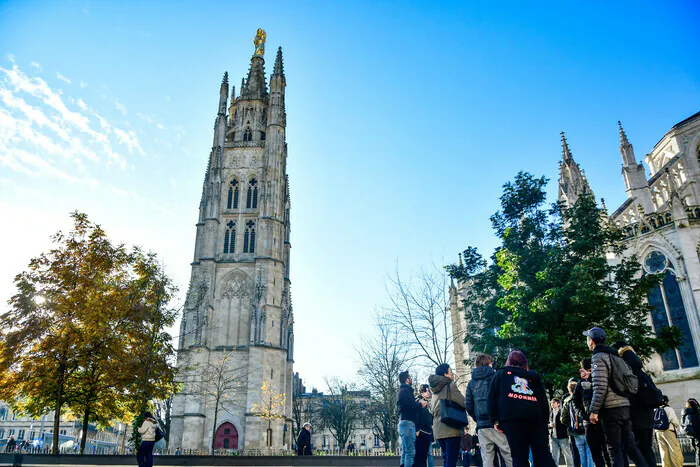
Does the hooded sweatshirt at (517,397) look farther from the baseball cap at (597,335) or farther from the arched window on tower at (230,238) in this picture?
the arched window on tower at (230,238)

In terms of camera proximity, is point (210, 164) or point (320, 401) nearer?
point (210, 164)

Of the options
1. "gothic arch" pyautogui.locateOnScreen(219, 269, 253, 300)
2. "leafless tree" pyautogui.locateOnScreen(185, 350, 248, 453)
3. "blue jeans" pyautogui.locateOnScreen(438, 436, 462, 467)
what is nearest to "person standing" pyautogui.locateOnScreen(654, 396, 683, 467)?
"blue jeans" pyautogui.locateOnScreen(438, 436, 462, 467)

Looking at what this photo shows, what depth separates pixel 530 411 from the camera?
214 inches

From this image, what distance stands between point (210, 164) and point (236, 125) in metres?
6.56

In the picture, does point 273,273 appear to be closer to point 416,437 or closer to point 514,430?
point 416,437

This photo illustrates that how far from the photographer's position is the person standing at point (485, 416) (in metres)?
6.41

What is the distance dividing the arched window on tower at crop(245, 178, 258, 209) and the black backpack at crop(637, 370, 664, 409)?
40.8 m

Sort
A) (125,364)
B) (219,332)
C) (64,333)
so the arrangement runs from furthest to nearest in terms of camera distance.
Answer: (219,332) → (125,364) → (64,333)

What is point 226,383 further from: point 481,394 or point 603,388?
point 603,388

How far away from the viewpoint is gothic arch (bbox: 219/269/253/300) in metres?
41.4

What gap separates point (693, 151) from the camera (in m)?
33.7

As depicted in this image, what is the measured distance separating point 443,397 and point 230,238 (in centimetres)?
3865

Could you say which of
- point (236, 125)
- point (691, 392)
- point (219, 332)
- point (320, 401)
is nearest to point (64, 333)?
point (219, 332)

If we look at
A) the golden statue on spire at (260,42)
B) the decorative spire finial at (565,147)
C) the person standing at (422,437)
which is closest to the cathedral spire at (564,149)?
the decorative spire finial at (565,147)
